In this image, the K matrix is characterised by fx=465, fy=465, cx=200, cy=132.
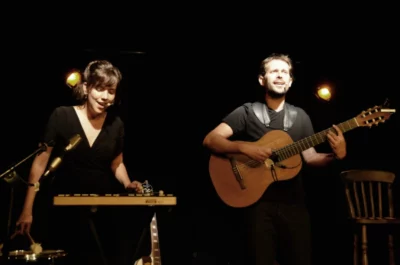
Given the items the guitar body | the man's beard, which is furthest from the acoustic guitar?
the man's beard

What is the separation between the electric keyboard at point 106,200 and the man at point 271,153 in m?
0.97

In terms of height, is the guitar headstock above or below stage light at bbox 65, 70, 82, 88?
below

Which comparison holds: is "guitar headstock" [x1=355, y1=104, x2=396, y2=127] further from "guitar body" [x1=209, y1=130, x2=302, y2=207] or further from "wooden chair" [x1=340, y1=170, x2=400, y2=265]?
"wooden chair" [x1=340, y1=170, x2=400, y2=265]

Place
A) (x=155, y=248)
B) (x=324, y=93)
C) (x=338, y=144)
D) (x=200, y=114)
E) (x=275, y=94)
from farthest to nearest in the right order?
1. (x=200, y=114)
2. (x=324, y=93)
3. (x=275, y=94)
4. (x=338, y=144)
5. (x=155, y=248)

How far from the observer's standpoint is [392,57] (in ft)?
17.6

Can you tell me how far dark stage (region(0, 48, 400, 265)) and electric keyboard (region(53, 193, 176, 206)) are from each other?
2.53 m

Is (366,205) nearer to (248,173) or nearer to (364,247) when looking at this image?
(364,247)

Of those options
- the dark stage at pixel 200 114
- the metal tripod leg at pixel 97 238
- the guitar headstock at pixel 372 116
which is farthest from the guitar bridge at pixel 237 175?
the dark stage at pixel 200 114

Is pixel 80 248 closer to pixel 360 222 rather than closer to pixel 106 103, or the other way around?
pixel 106 103

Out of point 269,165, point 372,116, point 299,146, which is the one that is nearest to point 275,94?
point 299,146

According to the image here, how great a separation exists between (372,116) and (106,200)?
7.27 ft

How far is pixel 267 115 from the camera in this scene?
12.4ft

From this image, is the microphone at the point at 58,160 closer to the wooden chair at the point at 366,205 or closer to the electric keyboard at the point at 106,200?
the electric keyboard at the point at 106,200

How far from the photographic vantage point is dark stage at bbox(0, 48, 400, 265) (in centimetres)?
531
